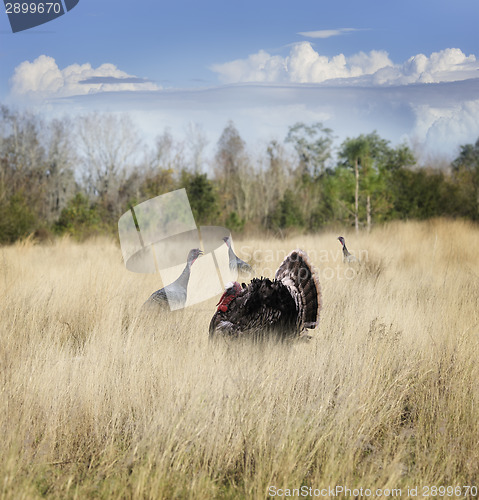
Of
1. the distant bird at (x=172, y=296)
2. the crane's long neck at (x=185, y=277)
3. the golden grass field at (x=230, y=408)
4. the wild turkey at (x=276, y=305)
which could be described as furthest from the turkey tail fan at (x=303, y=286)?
the crane's long neck at (x=185, y=277)

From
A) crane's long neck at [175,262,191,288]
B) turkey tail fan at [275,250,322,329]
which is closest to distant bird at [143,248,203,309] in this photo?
crane's long neck at [175,262,191,288]

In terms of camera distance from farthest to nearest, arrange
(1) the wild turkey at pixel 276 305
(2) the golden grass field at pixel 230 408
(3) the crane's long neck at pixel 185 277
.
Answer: (3) the crane's long neck at pixel 185 277 < (1) the wild turkey at pixel 276 305 < (2) the golden grass field at pixel 230 408

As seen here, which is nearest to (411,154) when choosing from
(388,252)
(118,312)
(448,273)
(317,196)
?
(317,196)

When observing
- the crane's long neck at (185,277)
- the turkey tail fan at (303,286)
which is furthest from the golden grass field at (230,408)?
the crane's long neck at (185,277)

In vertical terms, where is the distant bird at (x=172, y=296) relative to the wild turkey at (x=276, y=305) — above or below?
below

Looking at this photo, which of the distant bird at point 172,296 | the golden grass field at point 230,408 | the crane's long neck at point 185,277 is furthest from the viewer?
the crane's long neck at point 185,277

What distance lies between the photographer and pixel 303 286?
13.7ft

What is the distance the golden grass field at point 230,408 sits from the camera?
9.18 ft

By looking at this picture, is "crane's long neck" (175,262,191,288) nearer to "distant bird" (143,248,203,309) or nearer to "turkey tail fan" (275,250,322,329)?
"distant bird" (143,248,203,309)

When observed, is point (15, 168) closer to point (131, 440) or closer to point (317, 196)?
point (317, 196)

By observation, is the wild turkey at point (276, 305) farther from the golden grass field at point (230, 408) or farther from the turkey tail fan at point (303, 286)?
the golden grass field at point (230, 408)

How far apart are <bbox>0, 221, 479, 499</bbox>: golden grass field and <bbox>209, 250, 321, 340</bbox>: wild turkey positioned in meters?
0.16

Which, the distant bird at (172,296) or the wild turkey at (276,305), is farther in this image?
the distant bird at (172,296)

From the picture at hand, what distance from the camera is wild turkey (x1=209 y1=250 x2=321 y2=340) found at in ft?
13.4
